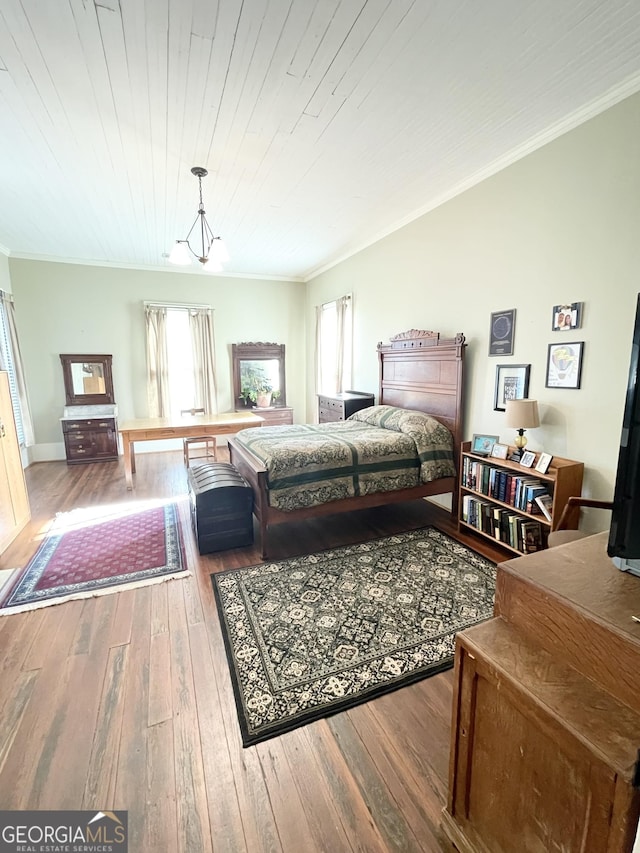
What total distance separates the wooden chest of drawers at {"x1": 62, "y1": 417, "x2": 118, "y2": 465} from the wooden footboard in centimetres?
299

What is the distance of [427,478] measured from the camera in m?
3.25

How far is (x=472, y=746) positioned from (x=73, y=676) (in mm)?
1749

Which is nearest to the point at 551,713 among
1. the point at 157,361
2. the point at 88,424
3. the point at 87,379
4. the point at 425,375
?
the point at 425,375

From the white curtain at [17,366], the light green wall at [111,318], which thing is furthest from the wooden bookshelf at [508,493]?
the white curtain at [17,366]

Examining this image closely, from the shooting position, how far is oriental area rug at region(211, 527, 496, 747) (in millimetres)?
1645

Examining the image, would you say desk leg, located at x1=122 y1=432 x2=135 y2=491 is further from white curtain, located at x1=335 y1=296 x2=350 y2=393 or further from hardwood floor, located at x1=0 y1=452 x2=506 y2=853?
white curtain, located at x1=335 y1=296 x2=350 y2=393

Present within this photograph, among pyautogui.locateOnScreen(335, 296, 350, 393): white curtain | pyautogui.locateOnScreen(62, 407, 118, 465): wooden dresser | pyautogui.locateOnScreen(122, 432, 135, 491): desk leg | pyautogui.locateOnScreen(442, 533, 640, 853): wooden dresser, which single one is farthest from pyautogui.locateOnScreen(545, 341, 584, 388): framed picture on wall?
pyautogui.locateOnScreen(62, 407, 118, 465): wooden dresser

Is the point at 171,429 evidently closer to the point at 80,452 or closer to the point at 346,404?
the point at 346,404

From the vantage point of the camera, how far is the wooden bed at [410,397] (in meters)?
2.88

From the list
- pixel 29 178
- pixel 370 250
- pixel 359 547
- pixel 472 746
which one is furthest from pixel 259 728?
pixel 370 250

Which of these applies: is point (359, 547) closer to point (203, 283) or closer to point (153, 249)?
point (153, 249)

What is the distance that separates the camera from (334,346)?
5.77m

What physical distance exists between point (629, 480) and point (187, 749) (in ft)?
5.64

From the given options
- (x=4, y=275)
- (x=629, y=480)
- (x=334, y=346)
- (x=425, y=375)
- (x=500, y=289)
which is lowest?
(x=629, y=480)
